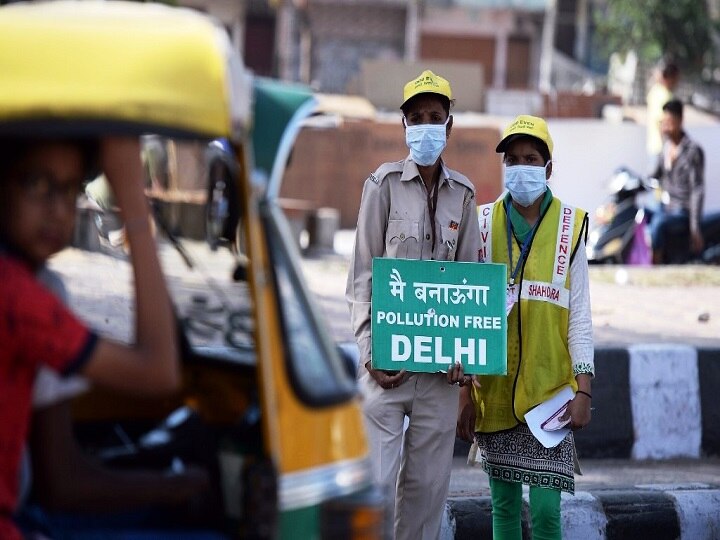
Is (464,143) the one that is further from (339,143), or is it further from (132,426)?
(132,426)

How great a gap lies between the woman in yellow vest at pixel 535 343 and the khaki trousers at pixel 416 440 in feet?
0.57

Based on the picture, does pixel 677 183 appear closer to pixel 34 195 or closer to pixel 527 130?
pixel 527 130

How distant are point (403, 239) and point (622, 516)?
1.98 meters

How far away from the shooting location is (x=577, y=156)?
21094 millimetres

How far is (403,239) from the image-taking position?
490 cm

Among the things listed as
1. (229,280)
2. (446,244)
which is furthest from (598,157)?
(229,280)

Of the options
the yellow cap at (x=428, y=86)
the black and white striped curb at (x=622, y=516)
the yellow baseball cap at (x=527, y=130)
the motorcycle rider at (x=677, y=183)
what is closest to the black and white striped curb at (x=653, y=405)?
the black and white striped curb at (x=622, y=516)

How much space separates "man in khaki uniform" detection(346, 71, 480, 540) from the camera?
488 cm

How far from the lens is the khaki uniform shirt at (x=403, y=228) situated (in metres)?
4.91

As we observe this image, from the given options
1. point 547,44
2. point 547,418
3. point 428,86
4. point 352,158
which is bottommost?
point 547,418

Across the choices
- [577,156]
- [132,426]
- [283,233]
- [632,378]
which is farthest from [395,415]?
[577,156]

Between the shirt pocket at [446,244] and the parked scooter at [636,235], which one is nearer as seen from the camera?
the shirt pocket at [446,244]

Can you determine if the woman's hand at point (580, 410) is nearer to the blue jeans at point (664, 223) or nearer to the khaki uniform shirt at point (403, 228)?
the khaki uniform shirt at point (403, 228)

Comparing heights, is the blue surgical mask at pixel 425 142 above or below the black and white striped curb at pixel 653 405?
above
